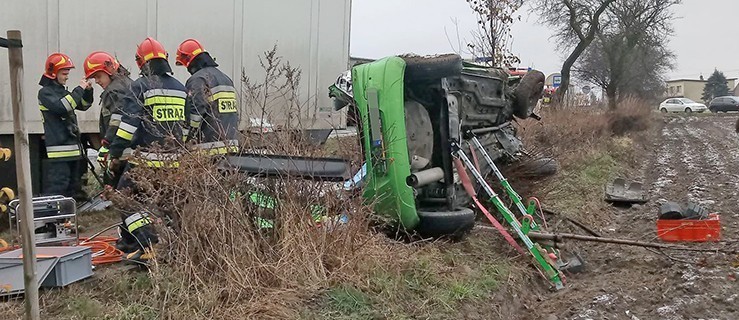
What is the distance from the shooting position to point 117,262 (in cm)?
468

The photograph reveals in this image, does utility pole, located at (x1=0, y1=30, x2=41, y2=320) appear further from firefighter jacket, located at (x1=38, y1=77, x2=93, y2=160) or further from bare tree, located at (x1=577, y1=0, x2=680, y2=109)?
bare tree, located at (x1=577, y1=0, x2=680, y2=109)

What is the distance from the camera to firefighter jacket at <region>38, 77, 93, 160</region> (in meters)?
6.16

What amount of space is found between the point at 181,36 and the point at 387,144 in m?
3.53

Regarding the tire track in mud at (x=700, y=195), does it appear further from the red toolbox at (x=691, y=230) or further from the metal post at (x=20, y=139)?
the metal post at (x=20, y=139)

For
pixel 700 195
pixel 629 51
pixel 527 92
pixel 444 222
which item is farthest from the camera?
pixel 629 51

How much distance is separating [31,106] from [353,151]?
3.41m

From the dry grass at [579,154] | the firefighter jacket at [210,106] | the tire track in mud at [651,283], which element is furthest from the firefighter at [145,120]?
the dry grass at [579,154]

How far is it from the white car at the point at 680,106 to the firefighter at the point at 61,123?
46.8m

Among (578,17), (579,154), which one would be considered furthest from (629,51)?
(579,154)

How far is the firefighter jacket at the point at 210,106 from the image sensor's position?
4.66 m

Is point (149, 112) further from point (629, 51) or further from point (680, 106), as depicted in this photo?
point (680, 106)

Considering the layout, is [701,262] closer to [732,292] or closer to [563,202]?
[732,292]

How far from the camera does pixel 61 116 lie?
6352 mm

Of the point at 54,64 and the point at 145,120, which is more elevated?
the point at 54,64
